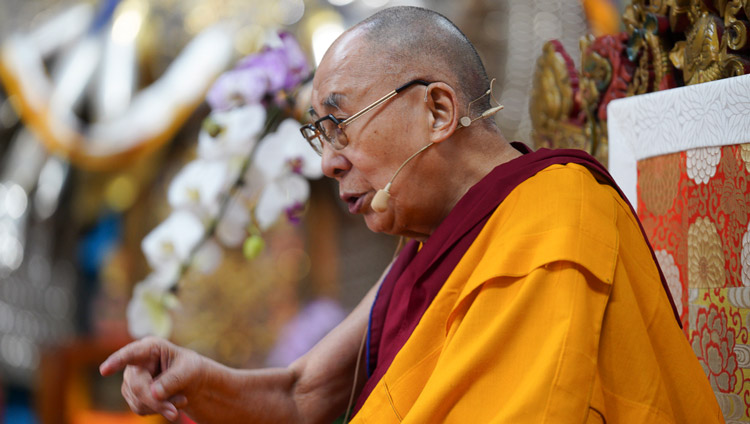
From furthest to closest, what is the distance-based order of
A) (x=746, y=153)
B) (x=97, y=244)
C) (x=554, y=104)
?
(x=97, y=244) < (x=554, y=104) < (x=746, y=153)

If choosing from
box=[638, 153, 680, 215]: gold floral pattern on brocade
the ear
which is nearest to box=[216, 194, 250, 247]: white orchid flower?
the ear

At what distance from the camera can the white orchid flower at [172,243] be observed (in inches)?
61.8

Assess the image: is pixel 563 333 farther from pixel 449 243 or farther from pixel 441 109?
pixel 441 109

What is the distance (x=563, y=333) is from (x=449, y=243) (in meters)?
0.29

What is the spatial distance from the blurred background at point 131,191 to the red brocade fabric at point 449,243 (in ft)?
8.12

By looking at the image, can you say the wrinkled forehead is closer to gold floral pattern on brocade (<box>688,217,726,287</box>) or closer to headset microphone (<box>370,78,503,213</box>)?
headset microphone (<box>370,78,503,213</box>)

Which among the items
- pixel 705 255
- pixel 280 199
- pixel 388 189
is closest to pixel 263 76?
pixel 280 199

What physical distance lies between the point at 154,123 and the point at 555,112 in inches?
96.8

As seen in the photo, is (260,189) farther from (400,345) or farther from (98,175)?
A: (98,175)

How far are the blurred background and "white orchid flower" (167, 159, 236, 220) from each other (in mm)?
2168

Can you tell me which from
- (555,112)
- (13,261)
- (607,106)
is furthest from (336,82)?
(13,261)

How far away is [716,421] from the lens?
1.07 meters

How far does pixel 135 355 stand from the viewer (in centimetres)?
129

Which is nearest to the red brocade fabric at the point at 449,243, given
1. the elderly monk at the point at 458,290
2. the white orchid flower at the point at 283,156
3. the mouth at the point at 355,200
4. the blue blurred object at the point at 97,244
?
the elderly monk at the point at 458,290
